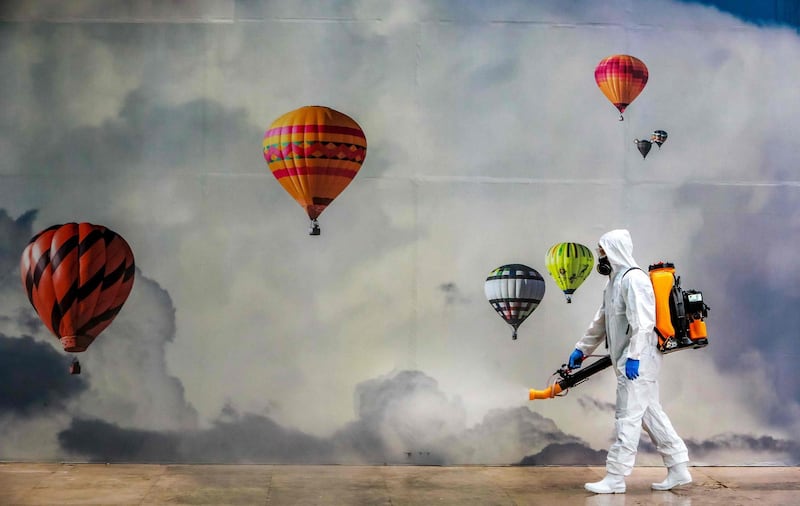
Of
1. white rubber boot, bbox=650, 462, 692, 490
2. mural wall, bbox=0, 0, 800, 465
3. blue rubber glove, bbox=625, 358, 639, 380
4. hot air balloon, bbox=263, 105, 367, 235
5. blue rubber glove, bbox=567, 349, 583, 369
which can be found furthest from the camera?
mural wall, bbox=0, 0, 800, 465

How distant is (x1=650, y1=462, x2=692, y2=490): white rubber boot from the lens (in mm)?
7602

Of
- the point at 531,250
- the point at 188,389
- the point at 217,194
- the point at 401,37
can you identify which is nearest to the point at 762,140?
the point at 531,250

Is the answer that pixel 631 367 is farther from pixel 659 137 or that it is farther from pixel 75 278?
pixel 75 278

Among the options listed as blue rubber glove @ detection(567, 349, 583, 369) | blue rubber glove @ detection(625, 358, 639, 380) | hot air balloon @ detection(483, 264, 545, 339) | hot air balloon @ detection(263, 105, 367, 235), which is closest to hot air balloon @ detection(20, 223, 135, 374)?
hot air balloon @ detection(263, 105, 367, 235)

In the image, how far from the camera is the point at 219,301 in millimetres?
8398

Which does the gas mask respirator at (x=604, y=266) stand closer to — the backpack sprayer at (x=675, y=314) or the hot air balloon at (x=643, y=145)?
the backpack sprayer at (x=675, y=314)

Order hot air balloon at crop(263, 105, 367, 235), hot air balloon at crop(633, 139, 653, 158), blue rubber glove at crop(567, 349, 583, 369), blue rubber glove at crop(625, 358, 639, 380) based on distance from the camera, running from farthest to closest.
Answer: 1. hot air balloon at crop(633, 139, 653, 158)
2. blue rubber glove at crop(567, 349, 583, 369)
3. hot air balloon at crop(263, 105, 367, 235)
4. blue rubber glove at crop(625, 358, 639, 380)

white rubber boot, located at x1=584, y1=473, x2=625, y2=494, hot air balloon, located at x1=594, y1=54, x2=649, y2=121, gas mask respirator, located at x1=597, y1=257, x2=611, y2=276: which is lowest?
white rubber boot, located at x1=584, y1=473, x2=625, y2=494

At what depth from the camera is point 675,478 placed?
300 inches

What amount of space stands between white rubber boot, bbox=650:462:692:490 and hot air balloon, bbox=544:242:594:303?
1560mm

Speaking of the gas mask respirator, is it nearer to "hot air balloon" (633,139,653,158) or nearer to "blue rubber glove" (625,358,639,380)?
"blue rubber glove" (625,358,639,380)

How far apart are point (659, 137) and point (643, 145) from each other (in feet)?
0.47

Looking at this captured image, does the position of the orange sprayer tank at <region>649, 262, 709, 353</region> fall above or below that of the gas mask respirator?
below

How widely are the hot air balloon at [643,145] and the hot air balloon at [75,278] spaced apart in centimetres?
397
